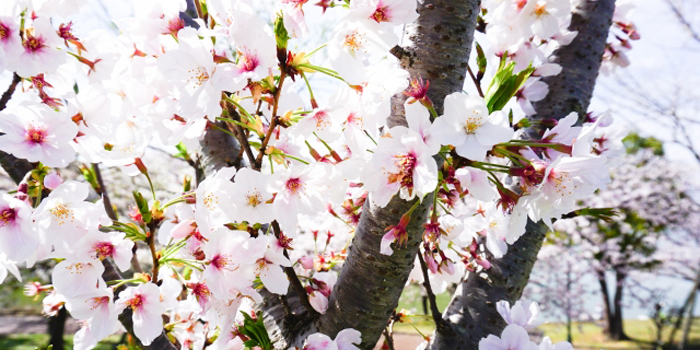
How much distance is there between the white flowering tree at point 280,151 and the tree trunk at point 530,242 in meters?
0.02

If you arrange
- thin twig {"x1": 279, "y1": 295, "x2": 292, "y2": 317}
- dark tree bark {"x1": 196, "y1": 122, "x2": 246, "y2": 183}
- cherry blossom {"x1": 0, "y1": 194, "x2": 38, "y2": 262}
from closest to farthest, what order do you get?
1. cherry blossom {"x1": 0, "y1": 194, "x2": 38, "y2": 262}
2. thin twig {"x1": 279, "y1": 295, "x2": 292, "y2": 317}
3. dark tree bark {"x1": 196, "y1": 122, "x2": 246, "y2": 183}

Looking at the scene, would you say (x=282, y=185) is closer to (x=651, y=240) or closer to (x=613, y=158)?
(x=613, y=158)

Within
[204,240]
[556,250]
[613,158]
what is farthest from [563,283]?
[204,240]

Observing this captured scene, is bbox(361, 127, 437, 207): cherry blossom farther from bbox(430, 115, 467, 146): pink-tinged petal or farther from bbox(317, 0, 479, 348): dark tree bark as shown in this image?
bbox(317, 0, 479, 348): dark tree bark

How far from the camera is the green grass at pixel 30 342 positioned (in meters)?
8.37

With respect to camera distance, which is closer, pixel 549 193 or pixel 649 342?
pixel 549 193

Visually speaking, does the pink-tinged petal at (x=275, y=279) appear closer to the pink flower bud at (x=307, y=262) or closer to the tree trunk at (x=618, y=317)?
the pink flower bud at (x=307, y=262)

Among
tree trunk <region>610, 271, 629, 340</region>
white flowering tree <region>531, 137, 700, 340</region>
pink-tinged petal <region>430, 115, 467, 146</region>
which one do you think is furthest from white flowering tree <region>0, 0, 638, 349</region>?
tree trunk <region>610, 271, 629, 340</region>

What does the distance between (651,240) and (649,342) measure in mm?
2575

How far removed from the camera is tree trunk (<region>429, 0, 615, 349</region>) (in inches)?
46.1

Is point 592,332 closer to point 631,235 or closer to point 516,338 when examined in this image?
point 631,235

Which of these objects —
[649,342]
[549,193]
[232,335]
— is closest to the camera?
[549,193]

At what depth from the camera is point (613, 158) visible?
1.09 meters

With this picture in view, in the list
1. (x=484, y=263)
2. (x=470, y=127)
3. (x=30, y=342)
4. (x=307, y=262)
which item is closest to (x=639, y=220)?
(x=484, y=263)
